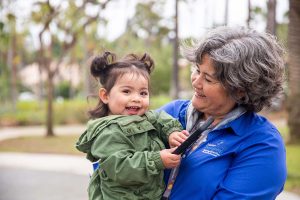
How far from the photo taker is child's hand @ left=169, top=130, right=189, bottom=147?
209cm

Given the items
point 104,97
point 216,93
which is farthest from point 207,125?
point 104,97

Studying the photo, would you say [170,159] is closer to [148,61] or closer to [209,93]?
[209,93]

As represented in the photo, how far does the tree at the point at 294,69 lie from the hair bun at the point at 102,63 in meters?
9.19

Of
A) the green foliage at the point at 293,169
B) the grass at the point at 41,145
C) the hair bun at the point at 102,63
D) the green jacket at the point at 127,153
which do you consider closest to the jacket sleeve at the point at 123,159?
the green jacket at the point at 127,153

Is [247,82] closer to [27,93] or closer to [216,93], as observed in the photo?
[216,93]

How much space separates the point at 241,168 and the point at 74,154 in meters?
11.3

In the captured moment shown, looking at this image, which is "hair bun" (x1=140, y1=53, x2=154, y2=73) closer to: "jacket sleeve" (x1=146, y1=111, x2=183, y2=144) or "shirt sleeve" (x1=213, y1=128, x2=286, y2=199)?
"jacket sleeve" (x1=146, y1=111, x2=183, y2=144)

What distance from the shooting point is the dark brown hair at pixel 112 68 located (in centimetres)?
249

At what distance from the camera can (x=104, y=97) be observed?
2.51 m

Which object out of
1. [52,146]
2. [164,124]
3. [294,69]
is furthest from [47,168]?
[164,124]

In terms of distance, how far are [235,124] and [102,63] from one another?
0.84 meters

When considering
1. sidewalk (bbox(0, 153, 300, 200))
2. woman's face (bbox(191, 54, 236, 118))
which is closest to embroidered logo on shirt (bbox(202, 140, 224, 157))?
woman's face (bbox(191, 54, 236, 118))

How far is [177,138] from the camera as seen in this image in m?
2.11

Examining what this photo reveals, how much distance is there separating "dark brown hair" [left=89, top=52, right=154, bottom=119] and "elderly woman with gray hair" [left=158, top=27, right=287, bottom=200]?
424 mm
